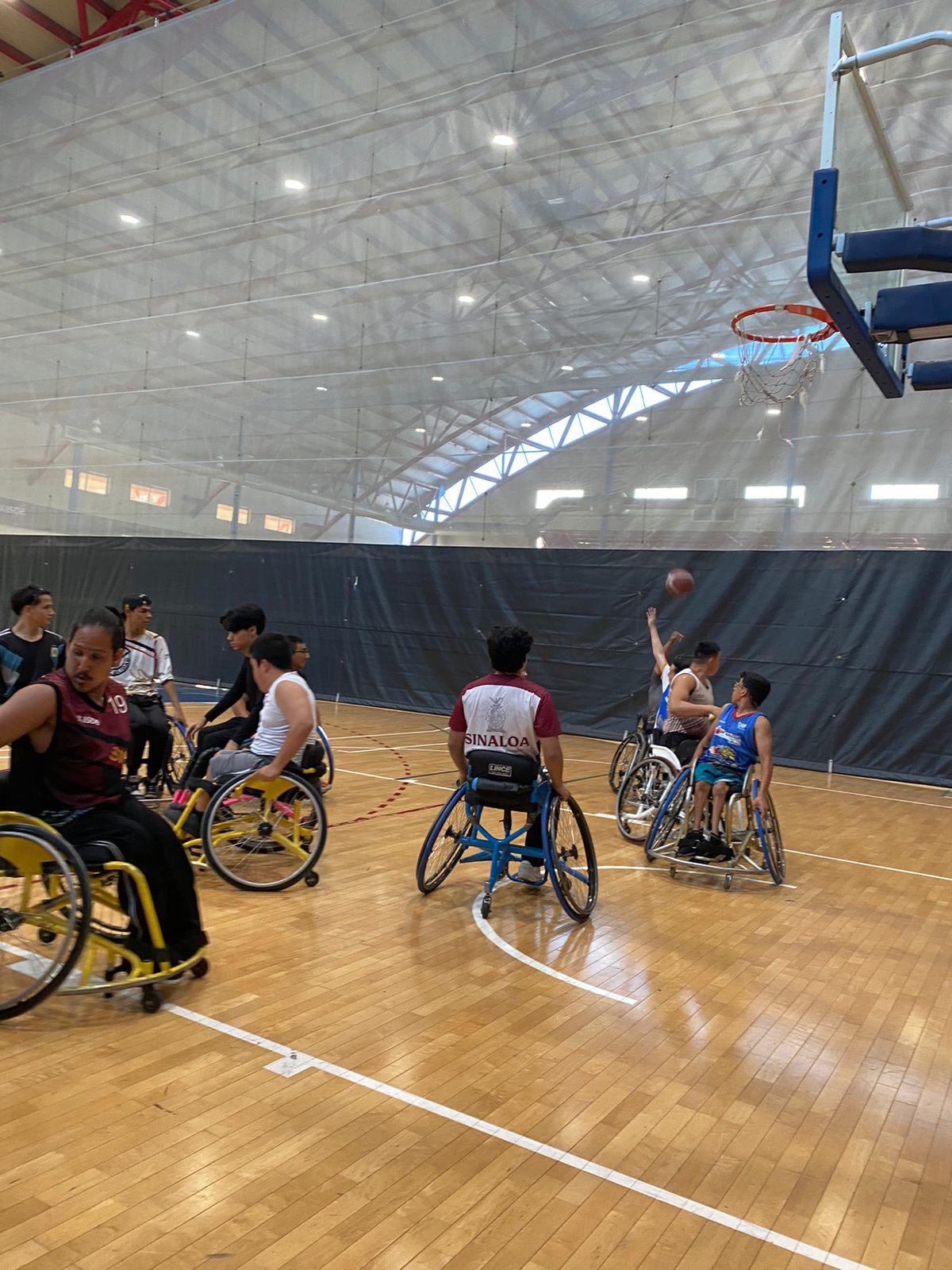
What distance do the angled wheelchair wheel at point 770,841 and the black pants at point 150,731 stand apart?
2.92 meters

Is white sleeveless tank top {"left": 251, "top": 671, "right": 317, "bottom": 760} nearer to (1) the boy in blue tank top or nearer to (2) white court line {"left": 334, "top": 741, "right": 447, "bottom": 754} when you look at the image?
(1) the boy in blue tank top

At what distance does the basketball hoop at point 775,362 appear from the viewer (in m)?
8.78

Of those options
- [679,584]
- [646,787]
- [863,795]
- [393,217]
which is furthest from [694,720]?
[393,217]

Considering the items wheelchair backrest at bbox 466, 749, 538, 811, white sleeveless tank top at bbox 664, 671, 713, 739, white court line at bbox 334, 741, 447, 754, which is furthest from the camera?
white court line at bbox 334, 741, 447, 754

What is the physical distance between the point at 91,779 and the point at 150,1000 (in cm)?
60

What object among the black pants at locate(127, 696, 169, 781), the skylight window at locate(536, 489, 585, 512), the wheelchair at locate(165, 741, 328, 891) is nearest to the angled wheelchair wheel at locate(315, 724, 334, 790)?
the black pants at locate(127, 696, 169, 781)

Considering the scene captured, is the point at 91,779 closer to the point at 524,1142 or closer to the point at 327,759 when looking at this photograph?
the point at 524,1142

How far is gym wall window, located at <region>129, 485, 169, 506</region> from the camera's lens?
43.6 ft

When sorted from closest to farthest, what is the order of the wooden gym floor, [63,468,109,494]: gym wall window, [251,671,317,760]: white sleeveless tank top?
1. the wooden gym floor
2. [251,671,317,760]: white sleeveless tank top
3. [63,468,109,494]: gym wall window

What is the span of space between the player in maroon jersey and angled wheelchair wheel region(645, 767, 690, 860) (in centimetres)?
245

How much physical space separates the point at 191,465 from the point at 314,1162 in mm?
12166

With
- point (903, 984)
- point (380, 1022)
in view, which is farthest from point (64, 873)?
point (903, 984)

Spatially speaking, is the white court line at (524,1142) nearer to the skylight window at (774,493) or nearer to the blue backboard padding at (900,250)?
the blue backboard padding at (900,250)

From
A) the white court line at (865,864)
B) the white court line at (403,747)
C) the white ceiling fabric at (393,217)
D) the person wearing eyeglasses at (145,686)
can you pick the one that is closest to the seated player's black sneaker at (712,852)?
the white court line at (865,864)
